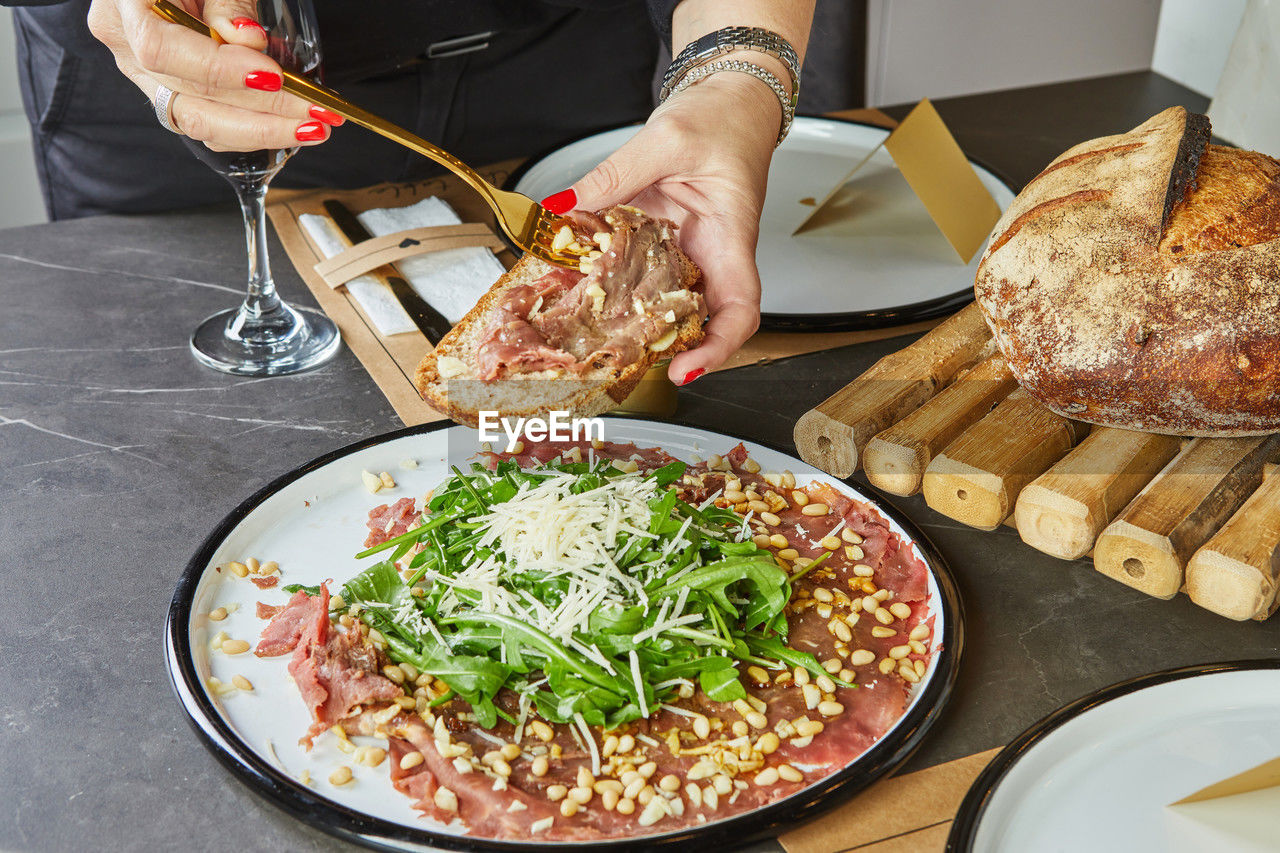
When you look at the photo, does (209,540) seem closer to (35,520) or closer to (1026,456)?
(35,520)

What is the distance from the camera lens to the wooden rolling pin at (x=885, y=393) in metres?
1.41

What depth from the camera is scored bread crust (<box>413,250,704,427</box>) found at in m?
1.32

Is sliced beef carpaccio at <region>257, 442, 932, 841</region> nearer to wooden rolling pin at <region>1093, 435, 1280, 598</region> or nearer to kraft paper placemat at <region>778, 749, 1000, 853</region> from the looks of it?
kraft paper placemat at <region>778, 749, 1000, 853</region>

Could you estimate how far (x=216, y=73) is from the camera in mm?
1304

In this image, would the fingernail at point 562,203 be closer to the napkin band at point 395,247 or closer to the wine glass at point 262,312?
the wine glass at point 262,312

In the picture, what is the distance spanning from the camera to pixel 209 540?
1244 millimetres

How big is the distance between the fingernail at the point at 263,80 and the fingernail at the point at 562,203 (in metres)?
0.36

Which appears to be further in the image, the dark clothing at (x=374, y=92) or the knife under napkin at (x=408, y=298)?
the dark clothing at (x=374, y=92)

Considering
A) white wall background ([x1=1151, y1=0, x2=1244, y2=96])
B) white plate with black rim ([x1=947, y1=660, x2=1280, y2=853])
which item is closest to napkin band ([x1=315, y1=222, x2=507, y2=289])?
white plate with black rim ([x1=947, y1=660, x2=1280, y2=853])

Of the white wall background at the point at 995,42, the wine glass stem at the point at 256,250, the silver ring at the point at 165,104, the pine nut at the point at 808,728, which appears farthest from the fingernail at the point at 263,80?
the white wall background at the point at 995,42

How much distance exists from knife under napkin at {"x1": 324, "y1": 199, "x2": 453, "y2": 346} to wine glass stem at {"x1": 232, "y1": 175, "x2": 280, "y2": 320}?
19 cm

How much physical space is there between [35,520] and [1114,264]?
137 centimetres

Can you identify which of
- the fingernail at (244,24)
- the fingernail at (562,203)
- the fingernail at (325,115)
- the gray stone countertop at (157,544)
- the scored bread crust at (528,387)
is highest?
the fingernail at (244,24)

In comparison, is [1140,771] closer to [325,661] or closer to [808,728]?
[808,728]
